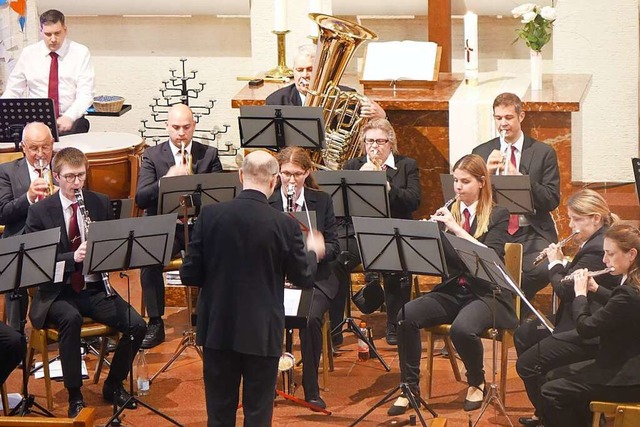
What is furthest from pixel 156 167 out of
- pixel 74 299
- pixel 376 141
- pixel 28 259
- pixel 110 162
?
pixel 28 259

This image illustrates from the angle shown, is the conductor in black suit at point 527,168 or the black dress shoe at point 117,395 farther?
the conductor in black suit at point 527,168

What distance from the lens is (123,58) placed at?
1055 centimetres

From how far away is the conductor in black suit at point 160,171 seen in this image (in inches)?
289

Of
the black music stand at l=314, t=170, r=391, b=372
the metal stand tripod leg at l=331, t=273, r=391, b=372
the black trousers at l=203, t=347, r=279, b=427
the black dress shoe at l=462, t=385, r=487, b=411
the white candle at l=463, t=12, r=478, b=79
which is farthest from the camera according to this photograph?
the white candle at l=463, t=12, r=478, b=79

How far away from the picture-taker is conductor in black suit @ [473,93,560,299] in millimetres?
6980

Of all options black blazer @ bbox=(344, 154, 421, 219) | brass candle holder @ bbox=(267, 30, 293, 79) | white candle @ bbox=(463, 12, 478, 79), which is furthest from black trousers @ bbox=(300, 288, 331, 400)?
brass candle holder @ bbox=(267, 30, 293, 79)

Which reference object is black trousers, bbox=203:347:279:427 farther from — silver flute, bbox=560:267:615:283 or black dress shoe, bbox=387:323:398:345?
black dress shoe, bbox=387:323:398:345

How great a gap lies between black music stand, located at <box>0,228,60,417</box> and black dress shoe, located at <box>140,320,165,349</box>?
153 centimetres

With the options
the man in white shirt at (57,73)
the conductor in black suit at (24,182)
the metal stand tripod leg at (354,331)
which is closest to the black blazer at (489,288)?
the metal stand tripod leg at (354,331)

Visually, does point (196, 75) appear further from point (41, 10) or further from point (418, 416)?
point (418, 416)

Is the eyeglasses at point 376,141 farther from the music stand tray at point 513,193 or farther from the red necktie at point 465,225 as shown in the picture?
the red necktie at point 465,225

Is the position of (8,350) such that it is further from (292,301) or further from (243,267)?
(243,267)

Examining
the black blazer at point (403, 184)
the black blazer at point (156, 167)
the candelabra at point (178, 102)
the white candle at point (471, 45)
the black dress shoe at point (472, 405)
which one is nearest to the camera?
the black dress shoe at point (472, 405)

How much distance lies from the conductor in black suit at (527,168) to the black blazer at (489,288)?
59 cm
